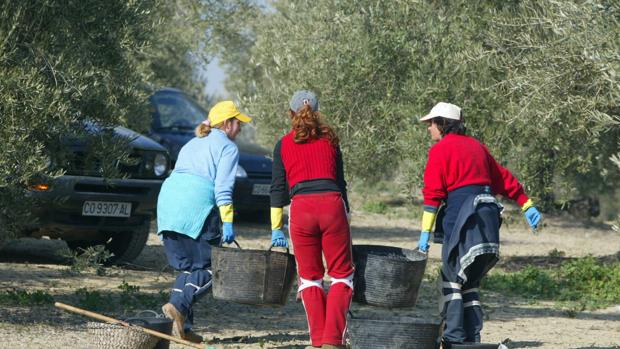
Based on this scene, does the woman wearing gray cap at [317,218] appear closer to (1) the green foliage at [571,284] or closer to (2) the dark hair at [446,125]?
(2) the dark hair at [446,125]

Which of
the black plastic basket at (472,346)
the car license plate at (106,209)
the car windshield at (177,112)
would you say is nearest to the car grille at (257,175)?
the car windshield at (177,112)

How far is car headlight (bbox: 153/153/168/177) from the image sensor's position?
1223cm

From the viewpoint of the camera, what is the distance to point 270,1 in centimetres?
2475

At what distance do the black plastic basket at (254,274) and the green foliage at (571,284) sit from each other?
4.34 meters

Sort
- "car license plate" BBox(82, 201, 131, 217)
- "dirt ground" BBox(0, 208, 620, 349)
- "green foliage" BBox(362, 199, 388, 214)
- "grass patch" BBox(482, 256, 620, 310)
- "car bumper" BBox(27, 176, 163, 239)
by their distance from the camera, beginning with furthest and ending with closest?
1. "green foliage" BBox(362, 199, 388, 214)
2. "grass patch" BBox(482, 256, 620, 310)
3. "car license plate" BBox(82, 201, 131, 217)
4. "car bumper" BBox(27, 176, 163, 239)
5. "dirt ground" BBox(0, 208, 620, 349)

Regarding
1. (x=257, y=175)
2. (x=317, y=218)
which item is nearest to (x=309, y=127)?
(x=317, y=218)

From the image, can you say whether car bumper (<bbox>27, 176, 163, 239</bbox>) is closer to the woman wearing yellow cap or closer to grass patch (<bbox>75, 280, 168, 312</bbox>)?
grass patch (<bbox>75, 280, 168, 312</bbox>)

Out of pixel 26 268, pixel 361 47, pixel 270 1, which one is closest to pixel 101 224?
pixel 26 268

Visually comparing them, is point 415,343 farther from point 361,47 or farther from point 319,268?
point 361,47

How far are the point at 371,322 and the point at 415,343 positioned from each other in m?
0.31

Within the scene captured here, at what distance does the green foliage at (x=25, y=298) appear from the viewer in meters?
9.77

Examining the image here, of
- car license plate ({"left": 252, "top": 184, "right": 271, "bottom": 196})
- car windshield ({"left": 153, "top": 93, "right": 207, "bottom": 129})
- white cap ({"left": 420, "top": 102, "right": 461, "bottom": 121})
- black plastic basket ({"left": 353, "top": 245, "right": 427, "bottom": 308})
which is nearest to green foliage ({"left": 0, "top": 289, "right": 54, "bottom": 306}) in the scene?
black plastic basket ({"left": 353, "top": 245, "right": 427, "bottom": 308})

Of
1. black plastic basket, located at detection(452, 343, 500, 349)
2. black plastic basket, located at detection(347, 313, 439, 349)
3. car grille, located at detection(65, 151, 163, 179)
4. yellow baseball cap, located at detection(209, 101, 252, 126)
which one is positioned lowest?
black plastic basket, located at detection(452, 343, 500, 349)

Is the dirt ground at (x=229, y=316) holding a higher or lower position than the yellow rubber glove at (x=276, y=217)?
lower
